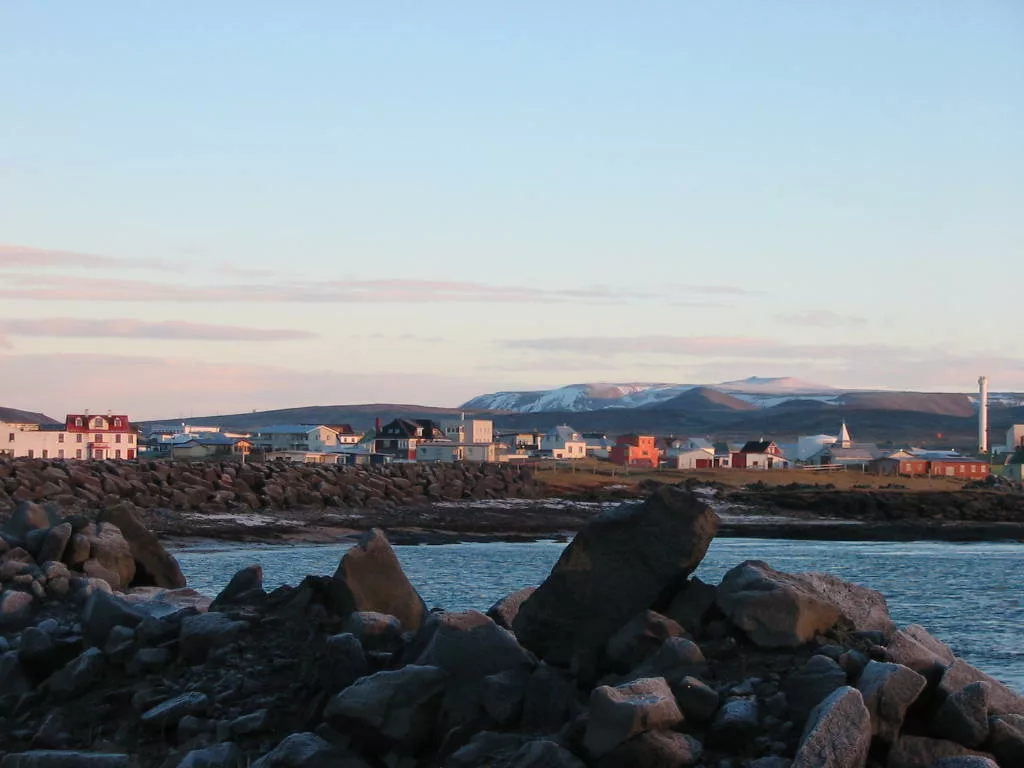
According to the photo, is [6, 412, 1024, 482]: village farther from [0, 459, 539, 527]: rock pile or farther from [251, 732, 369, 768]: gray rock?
[251, 732, 369, 768]: gray rock

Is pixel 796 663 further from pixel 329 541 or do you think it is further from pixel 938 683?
pixel 329 541

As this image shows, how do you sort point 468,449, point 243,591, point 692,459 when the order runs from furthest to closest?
1. point 692,459
2. point 468,449
3. point 243,591

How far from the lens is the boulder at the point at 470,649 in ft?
34.3

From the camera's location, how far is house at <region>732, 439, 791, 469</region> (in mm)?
118750

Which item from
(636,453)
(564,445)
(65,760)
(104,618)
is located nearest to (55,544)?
(104,618)

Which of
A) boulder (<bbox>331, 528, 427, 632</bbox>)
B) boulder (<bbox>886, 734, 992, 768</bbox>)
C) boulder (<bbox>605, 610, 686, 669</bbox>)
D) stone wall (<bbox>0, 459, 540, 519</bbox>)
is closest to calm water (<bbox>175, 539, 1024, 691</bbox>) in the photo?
boulder (<bbox>331, 528, 427, 632</bbox>)

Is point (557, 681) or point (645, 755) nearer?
point (645, 755)

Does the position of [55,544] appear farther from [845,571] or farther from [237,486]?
[237,486]

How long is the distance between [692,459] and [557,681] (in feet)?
363

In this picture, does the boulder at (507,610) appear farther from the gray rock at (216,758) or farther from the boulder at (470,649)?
the gray rock at (216,758)

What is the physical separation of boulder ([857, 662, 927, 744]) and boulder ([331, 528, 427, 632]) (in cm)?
486

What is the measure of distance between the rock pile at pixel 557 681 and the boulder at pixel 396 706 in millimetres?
15

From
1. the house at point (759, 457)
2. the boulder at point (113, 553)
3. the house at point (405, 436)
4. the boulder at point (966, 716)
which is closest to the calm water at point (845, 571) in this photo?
the boulder at point (113, 553)

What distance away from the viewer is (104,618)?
1296 cm
